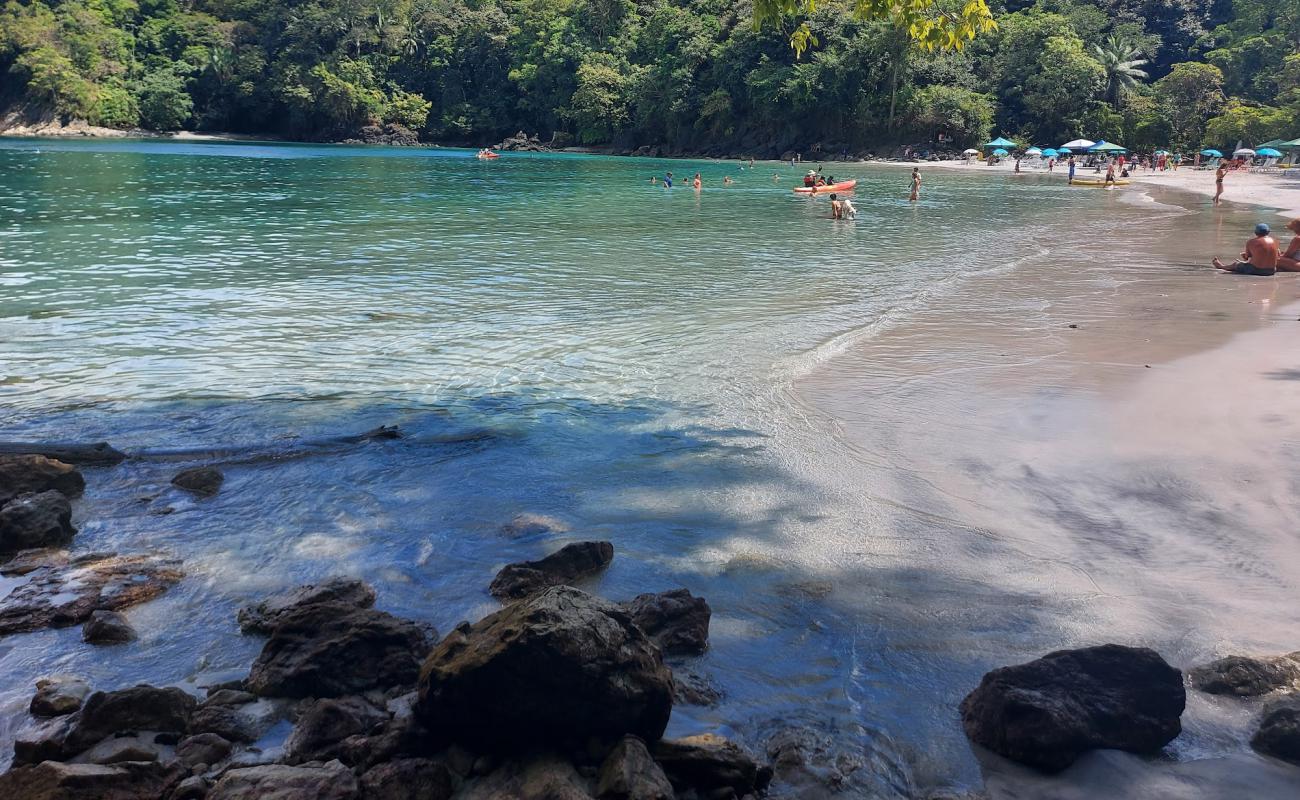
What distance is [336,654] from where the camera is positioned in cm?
427

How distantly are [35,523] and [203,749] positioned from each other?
2960 millimetres

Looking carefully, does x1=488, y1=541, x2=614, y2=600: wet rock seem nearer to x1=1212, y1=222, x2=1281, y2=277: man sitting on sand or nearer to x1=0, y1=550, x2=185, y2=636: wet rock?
x1=0, y1=550, x2=185, y2=636: wet rock

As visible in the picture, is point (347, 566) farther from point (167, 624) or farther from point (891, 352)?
point (891, 352)

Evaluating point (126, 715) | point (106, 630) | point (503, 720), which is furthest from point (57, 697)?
point (503, 720)

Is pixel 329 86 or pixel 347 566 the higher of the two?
pixel 329 86

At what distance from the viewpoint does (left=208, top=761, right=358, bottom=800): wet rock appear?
327 cm

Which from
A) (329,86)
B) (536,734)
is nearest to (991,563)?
(536,734)

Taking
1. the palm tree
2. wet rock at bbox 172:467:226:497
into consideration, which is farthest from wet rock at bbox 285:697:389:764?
the palm tree

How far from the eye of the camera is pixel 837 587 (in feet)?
17.4

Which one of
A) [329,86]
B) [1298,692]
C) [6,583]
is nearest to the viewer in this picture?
[1298,692]

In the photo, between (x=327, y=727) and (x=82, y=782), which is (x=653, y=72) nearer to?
(x=327, y=727)

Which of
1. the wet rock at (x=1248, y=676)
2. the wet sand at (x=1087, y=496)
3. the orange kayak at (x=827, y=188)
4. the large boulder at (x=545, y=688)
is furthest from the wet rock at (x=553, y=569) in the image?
the orange kayak at (x=827, y=188)

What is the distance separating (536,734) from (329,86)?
106 meters

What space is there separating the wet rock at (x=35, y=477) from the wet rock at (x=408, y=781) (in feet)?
13.8
